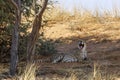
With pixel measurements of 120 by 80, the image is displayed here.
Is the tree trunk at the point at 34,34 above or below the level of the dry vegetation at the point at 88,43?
above

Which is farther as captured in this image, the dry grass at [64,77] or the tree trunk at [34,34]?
the tree trunk at [34,34]

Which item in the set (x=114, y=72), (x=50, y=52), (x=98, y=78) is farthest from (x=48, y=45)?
(x=98, y=78)

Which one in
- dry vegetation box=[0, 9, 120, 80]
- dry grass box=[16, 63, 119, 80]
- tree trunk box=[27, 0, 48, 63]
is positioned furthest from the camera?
dry vegetation box=[0, 9, 120, 80]

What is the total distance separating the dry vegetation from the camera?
786cm

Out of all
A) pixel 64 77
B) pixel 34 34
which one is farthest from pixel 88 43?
pixel 64 77

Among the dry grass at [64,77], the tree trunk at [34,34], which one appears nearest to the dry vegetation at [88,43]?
the dry grass at [64,77]

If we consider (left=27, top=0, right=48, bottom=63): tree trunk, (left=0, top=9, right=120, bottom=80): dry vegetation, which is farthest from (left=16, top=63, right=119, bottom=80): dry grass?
(left=27, top=0, right=48, bottom=63): tree trunk

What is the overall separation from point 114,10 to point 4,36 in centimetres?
729

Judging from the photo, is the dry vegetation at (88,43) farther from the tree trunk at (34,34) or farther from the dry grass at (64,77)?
the tree trunk at (34,34)

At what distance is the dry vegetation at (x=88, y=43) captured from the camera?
786 cm

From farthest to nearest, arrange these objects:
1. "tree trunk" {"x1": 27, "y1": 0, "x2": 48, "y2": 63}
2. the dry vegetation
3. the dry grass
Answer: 1. the dry vegetation
2. "tree trunk" {"x1": 27, "y1": 0, "x2": 48, "y2": 63}
3. the dry grass

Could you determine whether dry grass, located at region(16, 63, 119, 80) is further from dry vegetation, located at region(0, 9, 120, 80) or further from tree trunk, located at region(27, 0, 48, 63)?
tree trunk, located at region(27, 0, 48, 63)

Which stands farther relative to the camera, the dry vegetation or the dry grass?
the dry vegetation

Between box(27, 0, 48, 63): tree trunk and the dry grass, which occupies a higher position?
box(27, 0, 48, 63): tree trunk
